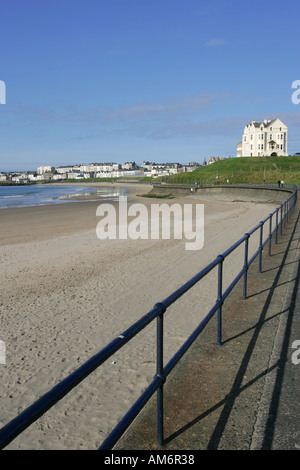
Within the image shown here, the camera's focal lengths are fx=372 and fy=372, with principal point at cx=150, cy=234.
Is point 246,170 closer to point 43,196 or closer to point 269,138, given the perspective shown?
point 269,138

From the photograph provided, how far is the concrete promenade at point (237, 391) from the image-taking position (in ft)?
9.47

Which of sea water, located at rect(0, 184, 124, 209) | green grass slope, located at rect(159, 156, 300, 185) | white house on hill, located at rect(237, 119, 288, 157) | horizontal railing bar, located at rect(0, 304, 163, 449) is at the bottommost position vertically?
horizontal railing bar, located at rect(0, 304, 163, 449)

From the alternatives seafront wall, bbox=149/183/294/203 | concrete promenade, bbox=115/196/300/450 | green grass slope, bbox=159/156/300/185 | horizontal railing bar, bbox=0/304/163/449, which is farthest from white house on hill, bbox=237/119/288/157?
horizontal railing bar, bbox=0/304/163/449

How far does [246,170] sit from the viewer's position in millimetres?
100250

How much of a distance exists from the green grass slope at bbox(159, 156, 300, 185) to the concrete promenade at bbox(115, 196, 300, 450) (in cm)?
7988

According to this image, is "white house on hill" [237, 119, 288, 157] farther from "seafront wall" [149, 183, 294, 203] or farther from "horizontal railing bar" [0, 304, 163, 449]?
"horizontal railing bar" [0, 304, 163, 449]

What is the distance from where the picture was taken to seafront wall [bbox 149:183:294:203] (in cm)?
4388

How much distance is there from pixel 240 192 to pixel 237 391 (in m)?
53.4

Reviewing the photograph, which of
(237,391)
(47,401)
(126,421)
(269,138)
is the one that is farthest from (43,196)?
(269,138)

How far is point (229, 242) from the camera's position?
15.6 m

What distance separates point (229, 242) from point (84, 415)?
12.1 metres
